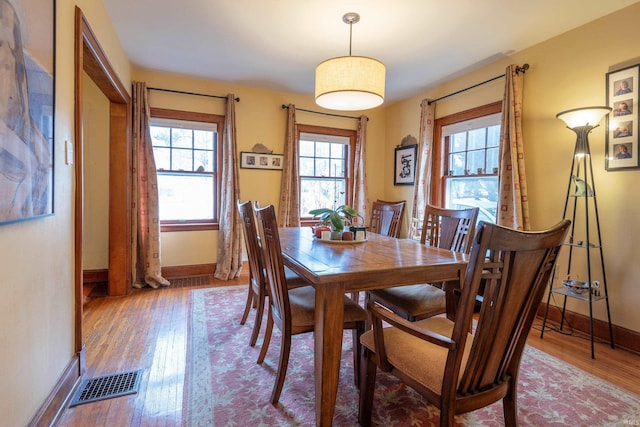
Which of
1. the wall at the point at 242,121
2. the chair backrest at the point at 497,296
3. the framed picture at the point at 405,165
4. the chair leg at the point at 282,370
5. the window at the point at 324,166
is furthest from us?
the window at the point at 324,166

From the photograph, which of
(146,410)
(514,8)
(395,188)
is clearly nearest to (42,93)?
(146,410)

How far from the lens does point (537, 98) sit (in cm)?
290

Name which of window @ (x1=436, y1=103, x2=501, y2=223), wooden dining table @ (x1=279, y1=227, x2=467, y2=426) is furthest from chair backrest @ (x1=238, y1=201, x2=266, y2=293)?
window @ (x1=436, y1=103, x2=501, y2=223)

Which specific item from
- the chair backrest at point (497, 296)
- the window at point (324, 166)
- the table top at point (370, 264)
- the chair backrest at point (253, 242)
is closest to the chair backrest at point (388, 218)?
the table top at point (370, 264)

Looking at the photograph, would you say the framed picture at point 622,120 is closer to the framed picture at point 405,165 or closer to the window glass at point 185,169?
the framed picture at point 405,165

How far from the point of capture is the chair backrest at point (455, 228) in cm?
224

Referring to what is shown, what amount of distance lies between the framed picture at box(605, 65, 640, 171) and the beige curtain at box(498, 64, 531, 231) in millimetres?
610

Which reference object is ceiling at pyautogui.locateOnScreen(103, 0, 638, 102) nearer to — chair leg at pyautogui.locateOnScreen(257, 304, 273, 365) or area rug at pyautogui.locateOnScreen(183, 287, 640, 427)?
chair leg at pyautogui.locateOnScreen(257, 304, 273, 365)

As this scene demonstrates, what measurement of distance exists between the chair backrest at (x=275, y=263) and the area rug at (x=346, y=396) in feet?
1.31

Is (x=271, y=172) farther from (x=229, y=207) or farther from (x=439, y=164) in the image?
(x=439, y=164)

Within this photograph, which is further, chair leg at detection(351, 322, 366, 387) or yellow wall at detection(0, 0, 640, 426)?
chair leg at detection(351, 322, 366, 387)

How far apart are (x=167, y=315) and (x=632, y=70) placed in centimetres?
407

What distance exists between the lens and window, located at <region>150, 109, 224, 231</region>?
153 inches

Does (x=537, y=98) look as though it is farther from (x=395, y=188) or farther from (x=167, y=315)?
(x=167, y=315)
